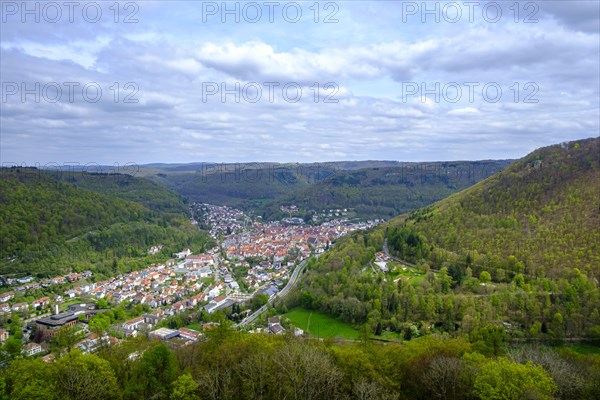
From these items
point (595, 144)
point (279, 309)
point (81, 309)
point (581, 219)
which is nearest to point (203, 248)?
point (81, 309)

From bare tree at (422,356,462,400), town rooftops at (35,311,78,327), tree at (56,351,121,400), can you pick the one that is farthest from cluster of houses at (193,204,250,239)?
bare tree at (422,356,462,400)

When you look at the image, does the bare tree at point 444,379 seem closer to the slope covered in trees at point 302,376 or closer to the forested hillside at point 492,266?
the slope covered in trees at point 302,376

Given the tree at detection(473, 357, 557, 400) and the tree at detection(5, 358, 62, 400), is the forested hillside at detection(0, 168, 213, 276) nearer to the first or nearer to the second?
the tree at detection(5, 358, 62, 400)

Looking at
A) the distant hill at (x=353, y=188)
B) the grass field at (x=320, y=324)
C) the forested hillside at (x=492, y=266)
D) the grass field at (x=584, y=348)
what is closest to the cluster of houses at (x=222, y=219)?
the distant hill at (x=353, y=188)

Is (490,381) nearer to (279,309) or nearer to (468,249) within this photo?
(279,309)

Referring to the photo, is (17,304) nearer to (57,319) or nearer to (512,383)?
(57,319)

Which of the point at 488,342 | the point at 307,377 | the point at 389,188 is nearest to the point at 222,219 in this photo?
the point at 389,188
